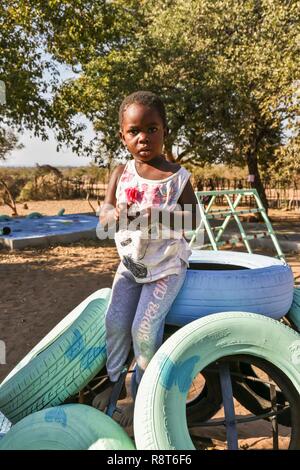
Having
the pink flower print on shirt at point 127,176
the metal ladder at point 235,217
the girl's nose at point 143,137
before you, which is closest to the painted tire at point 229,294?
the pink flower print on shirt at point 127,176

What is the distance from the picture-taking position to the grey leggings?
6.95ft

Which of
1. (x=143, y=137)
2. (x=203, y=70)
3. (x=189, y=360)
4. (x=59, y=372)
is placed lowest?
(x=59, y=372)

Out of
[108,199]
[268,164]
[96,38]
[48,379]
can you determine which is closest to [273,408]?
[48,379]

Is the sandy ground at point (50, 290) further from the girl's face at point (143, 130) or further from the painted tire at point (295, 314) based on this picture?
the girl's face at point (143, 130)

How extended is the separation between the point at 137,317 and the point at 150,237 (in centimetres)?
39

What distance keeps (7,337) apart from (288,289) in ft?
11.5

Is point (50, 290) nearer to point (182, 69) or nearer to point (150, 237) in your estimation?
point (150, 237)

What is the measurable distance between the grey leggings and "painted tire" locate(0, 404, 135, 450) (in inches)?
13.0

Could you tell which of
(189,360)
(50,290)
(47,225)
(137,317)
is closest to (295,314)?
(189,360)

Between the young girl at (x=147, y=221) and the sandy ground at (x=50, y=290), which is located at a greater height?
the young girl at (x=147, y=221)

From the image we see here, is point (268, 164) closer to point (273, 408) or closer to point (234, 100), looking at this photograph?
point (234, 100)

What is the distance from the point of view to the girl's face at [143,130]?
80.5 inches

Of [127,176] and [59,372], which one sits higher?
[127,176]

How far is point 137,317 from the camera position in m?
2.13
